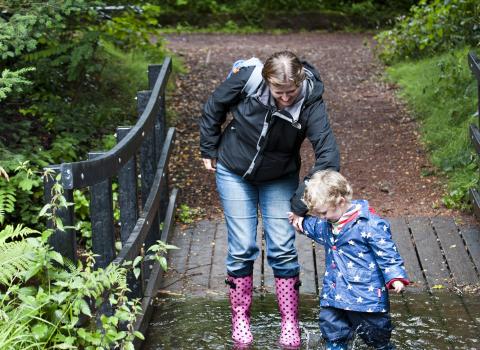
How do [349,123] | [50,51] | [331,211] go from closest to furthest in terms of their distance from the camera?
1. [331,211]
2. [50,51]
3. [349,123]

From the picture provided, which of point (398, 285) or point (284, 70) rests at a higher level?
point (284, 70)

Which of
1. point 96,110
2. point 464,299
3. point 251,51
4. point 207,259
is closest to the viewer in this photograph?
point 464,299

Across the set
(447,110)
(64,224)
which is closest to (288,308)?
(64,224)

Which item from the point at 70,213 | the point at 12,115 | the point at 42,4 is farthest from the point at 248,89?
the point at 12,115

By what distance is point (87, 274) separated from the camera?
12.4ft

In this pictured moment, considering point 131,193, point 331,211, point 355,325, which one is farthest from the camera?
point 131,193

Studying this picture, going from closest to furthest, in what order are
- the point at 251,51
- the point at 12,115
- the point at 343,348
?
1. the point at 343,348
2. the point at 12,115
3. the point at 251,51

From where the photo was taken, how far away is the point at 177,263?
21.1 feet

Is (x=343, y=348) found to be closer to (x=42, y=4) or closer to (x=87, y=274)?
(x=87, y=274)

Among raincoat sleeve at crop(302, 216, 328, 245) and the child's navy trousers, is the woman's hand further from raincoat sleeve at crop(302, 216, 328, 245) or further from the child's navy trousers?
the child's navy trousers

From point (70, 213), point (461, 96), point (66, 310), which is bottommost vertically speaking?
point (461, 96)

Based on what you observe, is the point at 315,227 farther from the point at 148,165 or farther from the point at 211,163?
the point at 148,165

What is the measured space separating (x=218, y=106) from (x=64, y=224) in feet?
4.52

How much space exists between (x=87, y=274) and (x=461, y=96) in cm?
692
